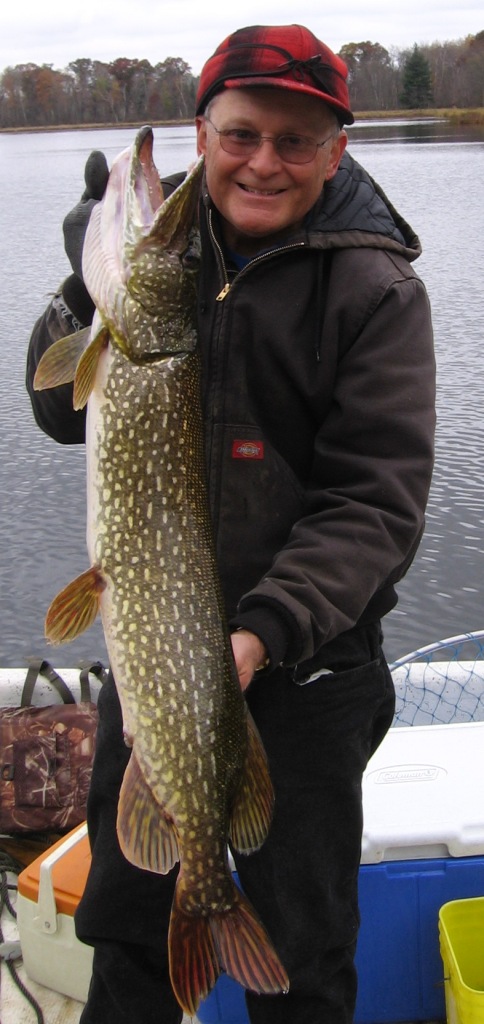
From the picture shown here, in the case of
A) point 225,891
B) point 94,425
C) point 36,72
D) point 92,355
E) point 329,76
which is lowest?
point 225,891

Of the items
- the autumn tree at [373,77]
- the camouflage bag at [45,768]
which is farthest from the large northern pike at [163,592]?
the autumn tree at [373,77]

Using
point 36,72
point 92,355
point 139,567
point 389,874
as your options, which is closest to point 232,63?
point 92,355

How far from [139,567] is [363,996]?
1.43 meters

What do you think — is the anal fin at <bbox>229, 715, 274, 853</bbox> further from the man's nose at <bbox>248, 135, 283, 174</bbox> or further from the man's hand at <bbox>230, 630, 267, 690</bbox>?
the man's nose at <bbox>248, 135, 283, 174</bbox>

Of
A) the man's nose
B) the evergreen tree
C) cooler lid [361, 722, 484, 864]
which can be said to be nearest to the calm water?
cooler lid [361, 722, 484, 864]

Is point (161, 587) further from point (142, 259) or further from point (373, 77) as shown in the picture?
point (373, 77)

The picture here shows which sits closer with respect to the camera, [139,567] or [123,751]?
[139,567]

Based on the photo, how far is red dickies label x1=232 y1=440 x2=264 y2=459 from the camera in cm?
221

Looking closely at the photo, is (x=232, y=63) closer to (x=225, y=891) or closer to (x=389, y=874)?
(x=225, y=891)

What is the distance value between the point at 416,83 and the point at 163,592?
261ft

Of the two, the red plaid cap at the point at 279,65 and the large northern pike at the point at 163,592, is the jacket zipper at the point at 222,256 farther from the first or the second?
the red plaid cap at the point at 279,65

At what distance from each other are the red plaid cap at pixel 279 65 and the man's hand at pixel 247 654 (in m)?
1.15

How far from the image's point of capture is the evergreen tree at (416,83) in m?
73.2

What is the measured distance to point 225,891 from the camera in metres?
2.03
